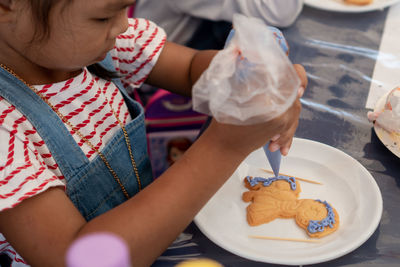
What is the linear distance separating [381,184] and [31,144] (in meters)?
0.59

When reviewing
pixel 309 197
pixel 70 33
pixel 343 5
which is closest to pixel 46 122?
pixel 70 33

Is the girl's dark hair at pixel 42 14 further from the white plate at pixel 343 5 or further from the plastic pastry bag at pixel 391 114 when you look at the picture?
the white plate at pixel 343 5

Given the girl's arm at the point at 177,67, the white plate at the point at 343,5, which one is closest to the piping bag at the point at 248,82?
the girl's arm at the point at 177,67

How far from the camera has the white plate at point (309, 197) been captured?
593 mm

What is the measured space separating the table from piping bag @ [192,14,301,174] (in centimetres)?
22

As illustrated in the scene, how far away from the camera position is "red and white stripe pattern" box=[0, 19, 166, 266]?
0.58 metres

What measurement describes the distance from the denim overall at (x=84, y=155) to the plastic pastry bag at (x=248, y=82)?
0.27 metres

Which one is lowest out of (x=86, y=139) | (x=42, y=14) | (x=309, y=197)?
(x=309, y=197)

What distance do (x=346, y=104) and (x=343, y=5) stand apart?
1.56ft

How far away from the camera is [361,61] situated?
998 mm

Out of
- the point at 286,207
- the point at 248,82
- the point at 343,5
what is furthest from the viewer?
the point at 343,5

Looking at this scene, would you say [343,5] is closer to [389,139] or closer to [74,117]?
[389,139]

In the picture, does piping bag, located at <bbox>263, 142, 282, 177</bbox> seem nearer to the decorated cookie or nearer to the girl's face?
the decorated cookie

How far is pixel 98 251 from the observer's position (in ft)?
1.90
